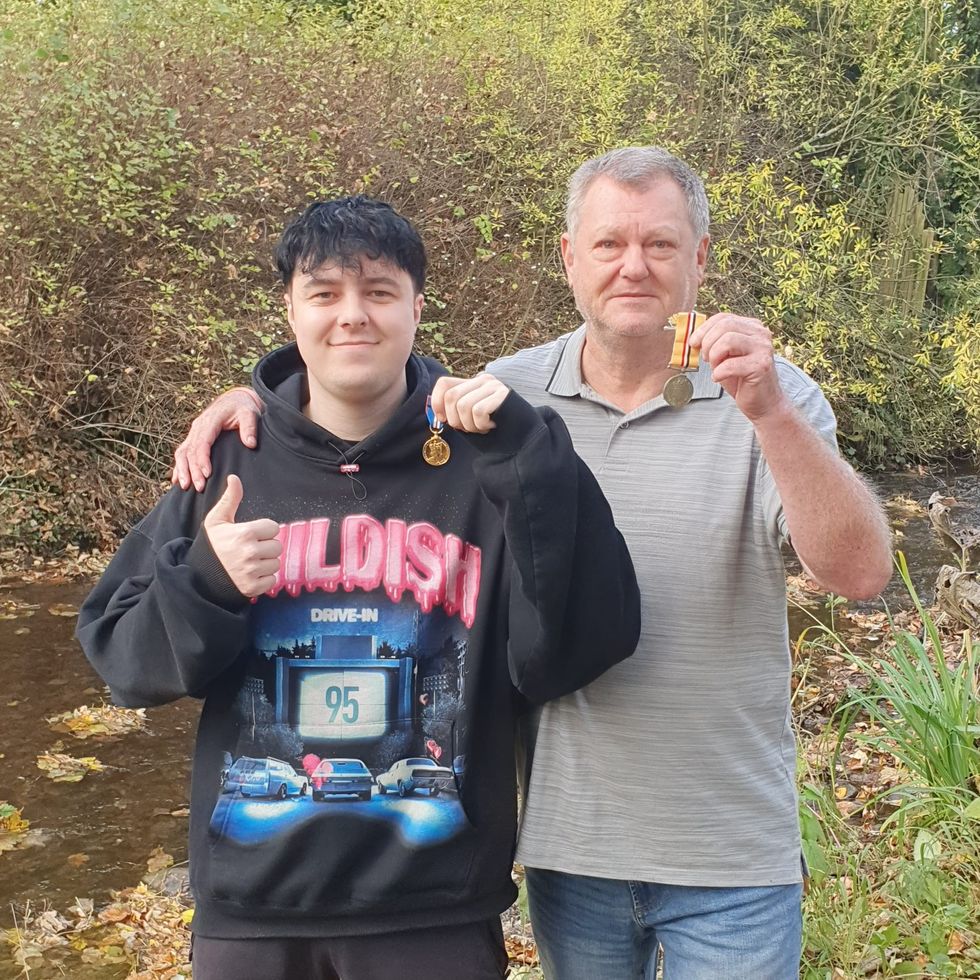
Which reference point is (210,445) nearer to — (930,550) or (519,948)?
(519,948)

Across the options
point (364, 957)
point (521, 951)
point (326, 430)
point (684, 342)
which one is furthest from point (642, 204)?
point (521, 951)

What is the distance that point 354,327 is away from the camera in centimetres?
224

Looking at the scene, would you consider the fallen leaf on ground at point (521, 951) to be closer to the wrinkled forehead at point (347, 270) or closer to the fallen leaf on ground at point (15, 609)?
the wrinkled forehead at point (347, 270)

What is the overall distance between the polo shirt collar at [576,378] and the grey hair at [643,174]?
0.25 meters

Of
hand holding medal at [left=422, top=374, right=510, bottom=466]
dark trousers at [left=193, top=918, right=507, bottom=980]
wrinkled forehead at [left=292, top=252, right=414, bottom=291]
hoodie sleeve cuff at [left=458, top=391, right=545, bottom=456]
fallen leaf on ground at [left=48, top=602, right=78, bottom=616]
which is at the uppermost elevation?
wrinkled forehead at [left=292, top=252, right=414, bottom=291]

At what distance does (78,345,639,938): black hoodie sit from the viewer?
2104mm

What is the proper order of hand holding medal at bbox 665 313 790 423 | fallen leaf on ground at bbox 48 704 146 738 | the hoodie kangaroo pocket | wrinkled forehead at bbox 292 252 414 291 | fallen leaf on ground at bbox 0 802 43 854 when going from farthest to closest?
fallen leaf on ground at bbox 48 704 146 738
fallen leaf on ground at bbox 0 802 43 854
wrinkled forehead at bbox 292 252 414 291
the hoodie kangaroo pocket
hand holding medal at bbox 665 313 790 423

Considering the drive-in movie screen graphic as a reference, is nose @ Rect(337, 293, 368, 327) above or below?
above

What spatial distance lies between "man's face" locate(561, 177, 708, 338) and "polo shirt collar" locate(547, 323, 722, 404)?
11 cm

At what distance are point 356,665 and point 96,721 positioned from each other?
473cm

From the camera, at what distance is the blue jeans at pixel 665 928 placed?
2199 millimetres

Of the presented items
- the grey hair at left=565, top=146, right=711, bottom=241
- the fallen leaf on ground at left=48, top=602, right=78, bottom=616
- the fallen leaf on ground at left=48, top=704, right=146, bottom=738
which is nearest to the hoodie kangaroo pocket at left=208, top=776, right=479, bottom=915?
the grey hair at left=565, top=146, right=711, bottom=241

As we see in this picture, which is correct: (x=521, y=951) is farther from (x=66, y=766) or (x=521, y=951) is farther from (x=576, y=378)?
(x=66, y=766)

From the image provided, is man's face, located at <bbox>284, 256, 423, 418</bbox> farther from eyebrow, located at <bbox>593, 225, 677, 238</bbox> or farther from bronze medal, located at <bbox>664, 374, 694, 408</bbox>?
bronze medal, located at <bbox>664, 374, 694, 408</bbox>
